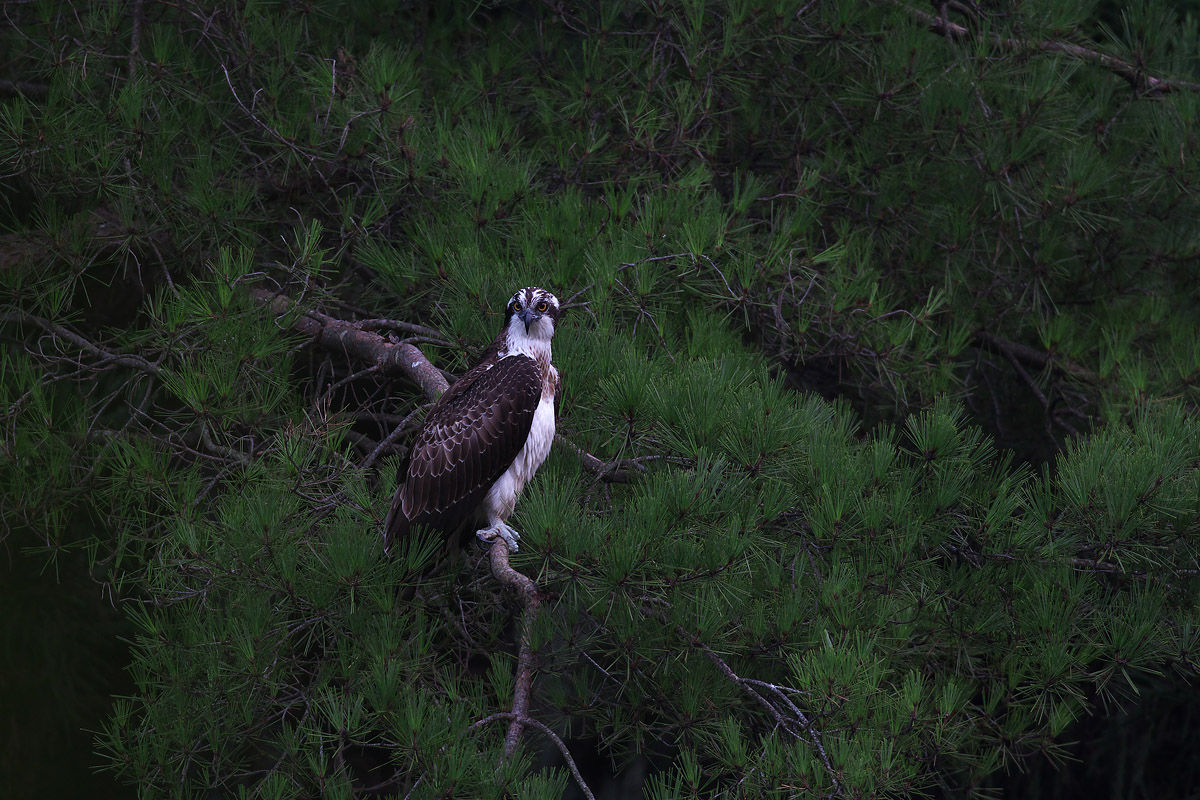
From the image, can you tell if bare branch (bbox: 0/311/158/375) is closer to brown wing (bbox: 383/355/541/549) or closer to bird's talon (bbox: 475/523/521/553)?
brown wing (bbox: 383/355/541/549)

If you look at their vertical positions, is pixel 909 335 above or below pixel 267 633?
above

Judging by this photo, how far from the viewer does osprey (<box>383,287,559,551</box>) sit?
358 centimetres

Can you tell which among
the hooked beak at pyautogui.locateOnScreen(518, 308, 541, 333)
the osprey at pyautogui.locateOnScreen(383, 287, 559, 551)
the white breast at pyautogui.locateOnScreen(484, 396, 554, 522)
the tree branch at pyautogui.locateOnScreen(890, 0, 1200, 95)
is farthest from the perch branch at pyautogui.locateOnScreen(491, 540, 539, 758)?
the tree branch at pyautogui.locateOnScreen(890, 0, 1200, 95)

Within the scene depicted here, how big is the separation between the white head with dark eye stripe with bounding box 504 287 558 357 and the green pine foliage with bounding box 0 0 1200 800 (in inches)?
4.3

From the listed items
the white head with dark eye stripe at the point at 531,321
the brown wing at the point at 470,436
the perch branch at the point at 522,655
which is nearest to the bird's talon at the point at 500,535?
the brown wing at the point at 470,436

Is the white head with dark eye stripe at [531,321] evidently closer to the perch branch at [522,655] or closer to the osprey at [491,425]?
the osprey at [491,425]

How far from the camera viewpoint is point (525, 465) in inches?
149

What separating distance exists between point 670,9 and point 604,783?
23.4 ft

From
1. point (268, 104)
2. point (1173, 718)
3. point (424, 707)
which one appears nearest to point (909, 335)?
point (424, 707)

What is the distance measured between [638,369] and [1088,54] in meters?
3.14

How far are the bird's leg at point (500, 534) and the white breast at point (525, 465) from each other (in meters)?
0.08

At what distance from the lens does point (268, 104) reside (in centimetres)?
416

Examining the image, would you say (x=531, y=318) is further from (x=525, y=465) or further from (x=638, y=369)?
(x=638, y=369)

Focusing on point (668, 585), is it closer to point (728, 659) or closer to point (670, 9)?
point (728, 659)
